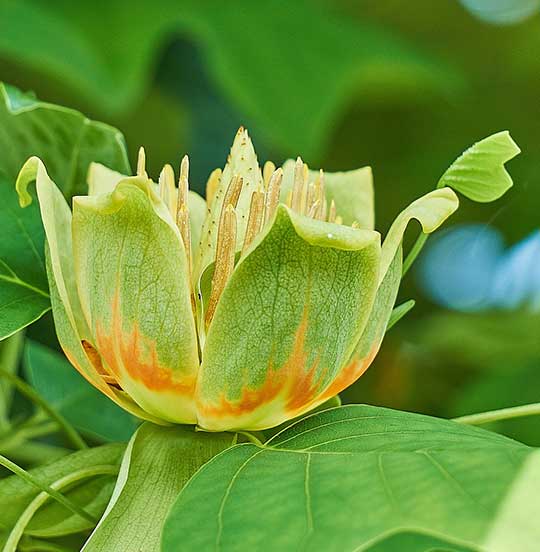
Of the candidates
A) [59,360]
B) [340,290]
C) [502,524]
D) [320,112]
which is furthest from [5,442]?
[320,112]

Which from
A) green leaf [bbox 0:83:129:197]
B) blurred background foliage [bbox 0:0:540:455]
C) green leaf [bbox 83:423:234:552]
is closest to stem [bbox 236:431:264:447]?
green leaf [bbox 83:423:234:552]

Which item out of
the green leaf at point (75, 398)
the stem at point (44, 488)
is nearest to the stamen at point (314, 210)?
the stem at point (44, 488)

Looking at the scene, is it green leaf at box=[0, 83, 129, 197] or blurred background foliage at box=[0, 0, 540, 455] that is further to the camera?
blurred background foliage at box=[0, 0, 540, 455]

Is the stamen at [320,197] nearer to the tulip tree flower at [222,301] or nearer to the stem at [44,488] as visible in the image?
the tulip tree flower at [222,301]

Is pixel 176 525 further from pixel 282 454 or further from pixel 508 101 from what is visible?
pixel 508 101

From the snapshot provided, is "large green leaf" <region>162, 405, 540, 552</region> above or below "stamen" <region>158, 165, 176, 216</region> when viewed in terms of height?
below

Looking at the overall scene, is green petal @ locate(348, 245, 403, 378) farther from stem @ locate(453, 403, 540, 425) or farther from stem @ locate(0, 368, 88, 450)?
stem @ locate(0, 368, 88, 450)

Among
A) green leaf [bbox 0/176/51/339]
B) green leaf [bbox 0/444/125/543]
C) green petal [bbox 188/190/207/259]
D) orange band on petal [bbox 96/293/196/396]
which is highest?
green petal [bbox 188/190/207/259]
